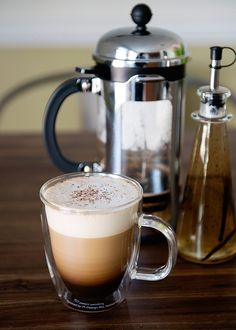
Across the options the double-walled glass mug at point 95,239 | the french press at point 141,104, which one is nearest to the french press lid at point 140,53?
the french press at point 141,104

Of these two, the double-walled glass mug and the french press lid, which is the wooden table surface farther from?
the french press lid

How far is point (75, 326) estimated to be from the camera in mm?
499

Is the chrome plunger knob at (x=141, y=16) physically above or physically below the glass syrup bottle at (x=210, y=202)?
above

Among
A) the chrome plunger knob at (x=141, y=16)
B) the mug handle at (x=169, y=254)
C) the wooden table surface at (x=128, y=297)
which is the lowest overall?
the wooden table surface at (x=128, y=297)

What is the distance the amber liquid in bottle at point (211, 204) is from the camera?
2.00 feet

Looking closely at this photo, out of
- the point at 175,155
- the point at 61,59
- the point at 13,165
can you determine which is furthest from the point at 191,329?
the point at 61,59

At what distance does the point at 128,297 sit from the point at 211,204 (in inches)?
5.7

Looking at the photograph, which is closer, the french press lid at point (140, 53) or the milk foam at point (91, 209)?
the milk foam at point (91, 209)

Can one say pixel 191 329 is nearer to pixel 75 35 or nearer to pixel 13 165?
pixel 13 165

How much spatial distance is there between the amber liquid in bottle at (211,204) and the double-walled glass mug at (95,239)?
8cm

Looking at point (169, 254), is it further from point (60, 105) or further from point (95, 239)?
point (60, 105)

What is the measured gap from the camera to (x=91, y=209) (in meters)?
0.50

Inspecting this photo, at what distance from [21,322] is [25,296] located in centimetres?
4

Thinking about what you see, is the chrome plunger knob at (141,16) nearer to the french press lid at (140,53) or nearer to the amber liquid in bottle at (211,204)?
the french press lid at (140,53)
